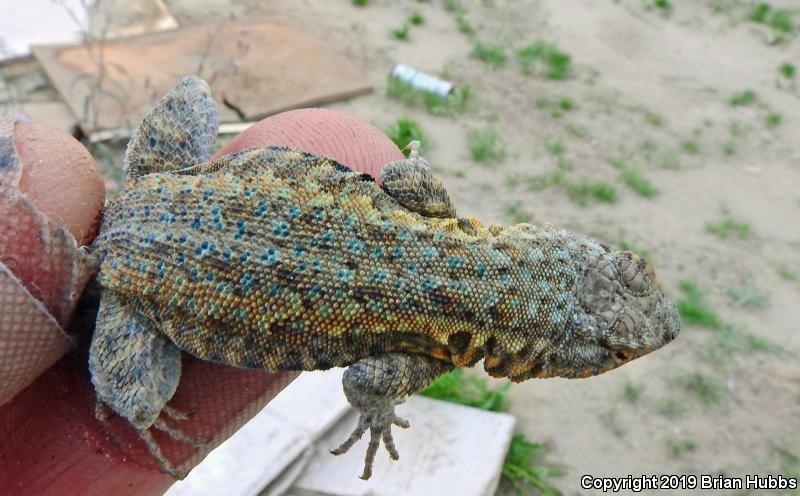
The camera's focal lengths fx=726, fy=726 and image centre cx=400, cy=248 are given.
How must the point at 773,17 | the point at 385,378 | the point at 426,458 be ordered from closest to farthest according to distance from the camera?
the point at 385,378, the point at 426,458, the point at 773,17

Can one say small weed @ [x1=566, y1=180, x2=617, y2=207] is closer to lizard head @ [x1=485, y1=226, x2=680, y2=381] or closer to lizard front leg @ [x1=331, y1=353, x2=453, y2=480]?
lizard head @ [x1=485, y1=226, x2=680, y2=381]

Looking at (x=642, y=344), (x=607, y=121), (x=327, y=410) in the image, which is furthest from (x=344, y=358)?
(x=607, y=121)

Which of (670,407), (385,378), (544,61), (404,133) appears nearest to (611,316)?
(385,378)

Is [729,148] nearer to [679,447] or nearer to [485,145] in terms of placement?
[485,145]

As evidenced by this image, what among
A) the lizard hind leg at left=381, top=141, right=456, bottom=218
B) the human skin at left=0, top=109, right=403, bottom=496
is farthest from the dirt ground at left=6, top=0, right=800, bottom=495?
the human skin at left=0, top=109, right=403, bottom=496

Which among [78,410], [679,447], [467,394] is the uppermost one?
[78,410]

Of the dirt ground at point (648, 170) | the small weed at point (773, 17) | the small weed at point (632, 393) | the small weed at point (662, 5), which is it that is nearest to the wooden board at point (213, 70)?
the dirt ground at point (648, 170)

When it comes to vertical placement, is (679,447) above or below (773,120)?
below

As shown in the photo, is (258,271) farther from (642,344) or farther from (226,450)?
(226,450)
